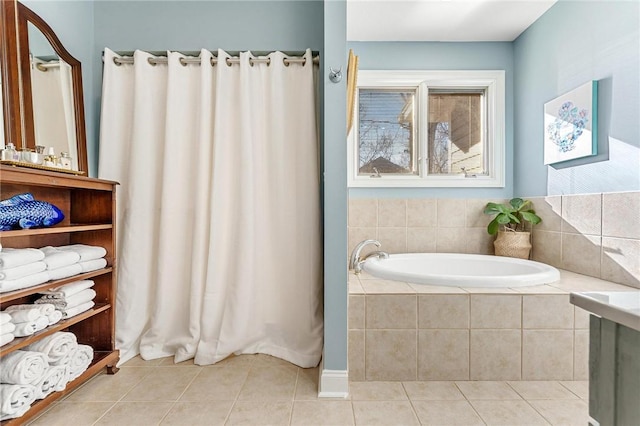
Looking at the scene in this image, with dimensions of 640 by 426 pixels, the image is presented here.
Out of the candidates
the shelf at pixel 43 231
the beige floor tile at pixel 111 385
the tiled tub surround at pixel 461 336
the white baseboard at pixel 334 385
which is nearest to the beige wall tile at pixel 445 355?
the tiled tub surround at pixel 461 336

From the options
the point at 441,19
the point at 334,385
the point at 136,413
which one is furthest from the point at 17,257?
the point at 441,19

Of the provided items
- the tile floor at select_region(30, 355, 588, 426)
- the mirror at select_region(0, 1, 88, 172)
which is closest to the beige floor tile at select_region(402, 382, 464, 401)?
the tile floor at select_region(30, 355, 588, 426)

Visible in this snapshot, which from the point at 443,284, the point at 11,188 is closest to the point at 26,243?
the point at 11,188

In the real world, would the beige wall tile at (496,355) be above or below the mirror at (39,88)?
below

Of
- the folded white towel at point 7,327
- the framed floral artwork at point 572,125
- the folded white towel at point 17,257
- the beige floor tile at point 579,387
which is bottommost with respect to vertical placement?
the beige floor tile at point 579,387

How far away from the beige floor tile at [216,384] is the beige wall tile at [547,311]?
152 centimetres

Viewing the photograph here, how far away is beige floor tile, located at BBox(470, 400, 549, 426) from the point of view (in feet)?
4.83

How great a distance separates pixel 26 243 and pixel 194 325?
95 cm

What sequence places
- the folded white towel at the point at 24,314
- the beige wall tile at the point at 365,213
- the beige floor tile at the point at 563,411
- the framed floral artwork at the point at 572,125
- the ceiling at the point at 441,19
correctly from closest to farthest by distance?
the folded white towel at the point at 24,314
the beige floor tile at the point at 563,411
the framed floral artwork at the point at 572,125
the ceiling at the point at 441,19
the beige wall tile at the point at 365,213

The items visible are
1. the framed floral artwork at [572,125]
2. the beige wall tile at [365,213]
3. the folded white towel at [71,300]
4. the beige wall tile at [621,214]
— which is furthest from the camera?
the beige wall tile at [365,213]

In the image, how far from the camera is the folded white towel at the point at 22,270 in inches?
51.5

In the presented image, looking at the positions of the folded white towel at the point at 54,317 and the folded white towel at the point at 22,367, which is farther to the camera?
the folded white towel at the point at 54,317

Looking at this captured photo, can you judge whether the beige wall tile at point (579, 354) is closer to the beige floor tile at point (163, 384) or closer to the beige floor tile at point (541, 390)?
the beige floor tile at point (541, 390)

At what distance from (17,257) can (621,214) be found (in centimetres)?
293
